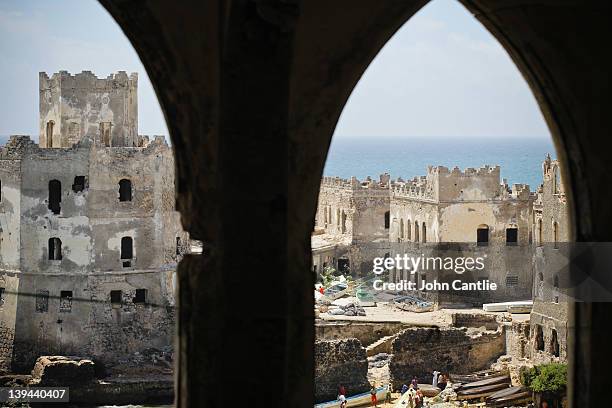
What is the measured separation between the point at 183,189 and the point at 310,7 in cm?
51

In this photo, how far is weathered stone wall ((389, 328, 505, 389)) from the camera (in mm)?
25312

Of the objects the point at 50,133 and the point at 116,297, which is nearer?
the point at 116,297

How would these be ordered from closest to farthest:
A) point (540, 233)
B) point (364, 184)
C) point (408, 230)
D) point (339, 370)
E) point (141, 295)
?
point (339, 370) < point (141, 295) < point (540, 233) < point (408, 230) < point (364, 184)

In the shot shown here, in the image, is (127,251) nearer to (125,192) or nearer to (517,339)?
(125,192)

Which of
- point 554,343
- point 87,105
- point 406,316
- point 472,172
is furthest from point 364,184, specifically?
point 554,343

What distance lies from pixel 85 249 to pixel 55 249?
76 cm

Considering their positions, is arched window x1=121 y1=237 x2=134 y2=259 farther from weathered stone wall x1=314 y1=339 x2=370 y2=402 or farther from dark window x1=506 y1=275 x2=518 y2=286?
dark window x1=506 y1=275 x2=518 y2=286

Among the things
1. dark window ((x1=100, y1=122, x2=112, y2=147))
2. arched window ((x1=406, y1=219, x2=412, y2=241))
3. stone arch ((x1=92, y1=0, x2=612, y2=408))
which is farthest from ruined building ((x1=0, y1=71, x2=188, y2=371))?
stone arch ((x1=92, y1=0, x2=612, y2=408))

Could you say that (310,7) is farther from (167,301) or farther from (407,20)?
(167,301)

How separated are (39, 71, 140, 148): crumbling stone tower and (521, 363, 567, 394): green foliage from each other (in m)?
13.3

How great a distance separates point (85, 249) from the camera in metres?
26.4

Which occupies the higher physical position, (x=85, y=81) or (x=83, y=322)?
(x=85, y=81)

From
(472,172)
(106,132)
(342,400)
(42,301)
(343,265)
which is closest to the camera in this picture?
(342,400)

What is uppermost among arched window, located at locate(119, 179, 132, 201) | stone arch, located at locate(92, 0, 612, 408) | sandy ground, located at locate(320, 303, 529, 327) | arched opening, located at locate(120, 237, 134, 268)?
arched window, located at locate(119, 179, 132, 201)
